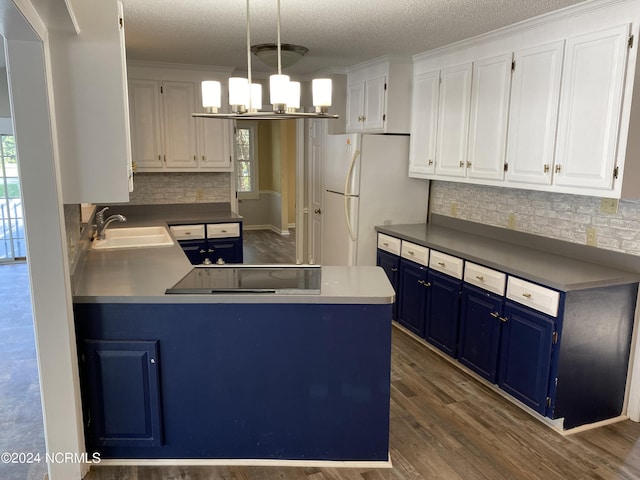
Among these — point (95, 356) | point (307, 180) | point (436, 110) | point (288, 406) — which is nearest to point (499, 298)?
point (288, 406)

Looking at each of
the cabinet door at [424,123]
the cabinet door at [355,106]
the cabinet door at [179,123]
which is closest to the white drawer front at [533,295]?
the cabinet door at [424,123]

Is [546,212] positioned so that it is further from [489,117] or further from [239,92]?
[239,92]

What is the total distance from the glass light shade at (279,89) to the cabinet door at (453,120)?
6.71 feet

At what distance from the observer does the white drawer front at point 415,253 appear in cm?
373

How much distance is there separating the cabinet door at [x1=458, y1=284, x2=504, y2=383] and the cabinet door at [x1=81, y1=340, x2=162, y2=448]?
78.8 inches

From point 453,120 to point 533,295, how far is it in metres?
1.61

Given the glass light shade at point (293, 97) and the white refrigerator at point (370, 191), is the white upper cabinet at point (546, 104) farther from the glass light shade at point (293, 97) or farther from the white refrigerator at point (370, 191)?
the glass light shade at point (293, 97)

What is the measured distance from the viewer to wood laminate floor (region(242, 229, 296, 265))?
700 cm

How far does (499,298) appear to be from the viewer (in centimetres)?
302

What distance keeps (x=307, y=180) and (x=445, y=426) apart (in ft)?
12.1

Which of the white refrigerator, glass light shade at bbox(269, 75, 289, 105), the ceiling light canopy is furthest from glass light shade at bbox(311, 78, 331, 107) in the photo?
the white refrigerator

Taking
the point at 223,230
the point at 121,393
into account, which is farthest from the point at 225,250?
the point at 121,393

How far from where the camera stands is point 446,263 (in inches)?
138

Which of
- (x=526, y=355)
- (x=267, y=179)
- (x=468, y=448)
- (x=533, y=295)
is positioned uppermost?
(x=267, y=179)
